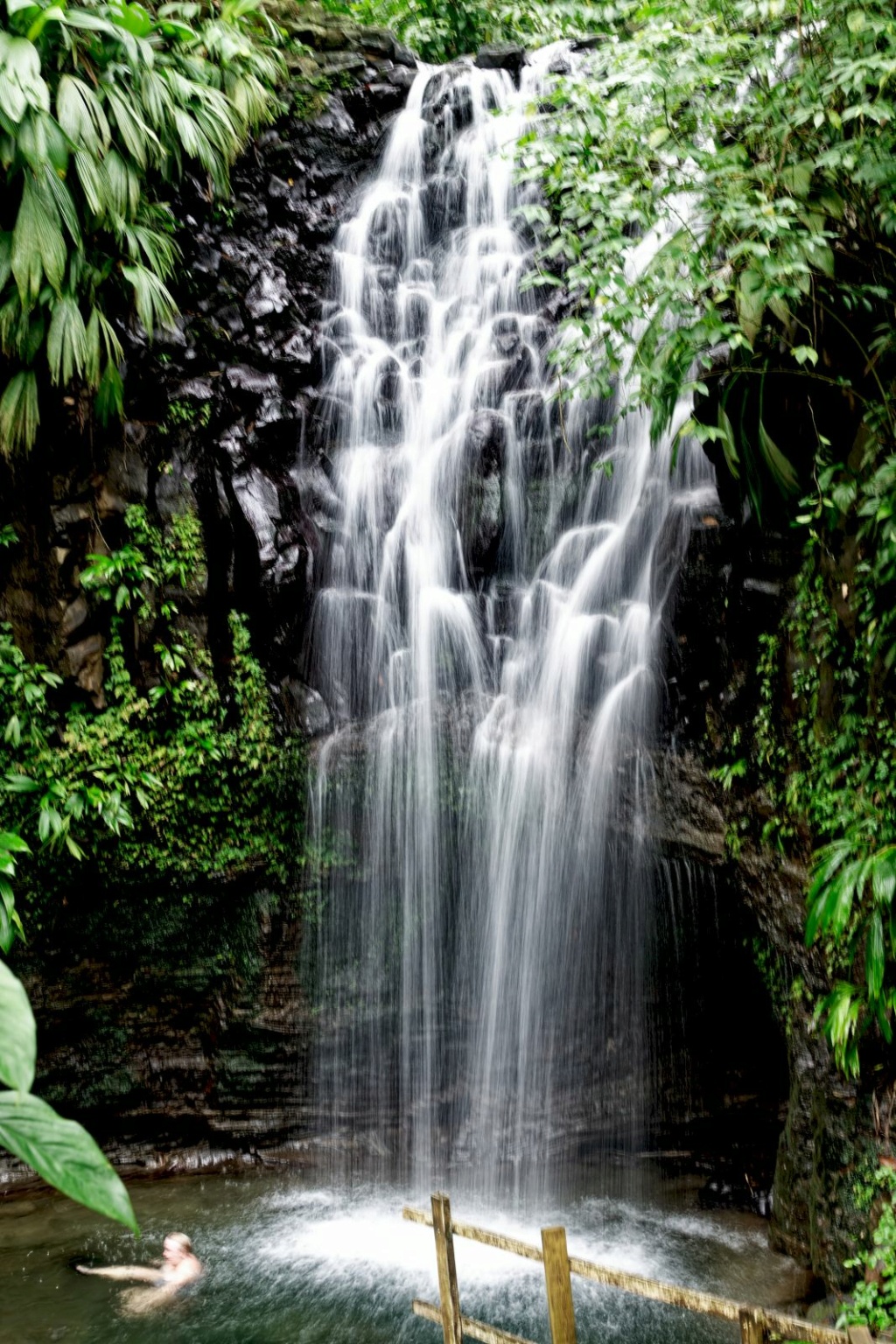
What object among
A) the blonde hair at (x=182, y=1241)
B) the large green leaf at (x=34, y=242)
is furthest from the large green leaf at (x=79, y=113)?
the blonde hair at (x=182, y=1241)

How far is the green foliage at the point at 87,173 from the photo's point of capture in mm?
5988

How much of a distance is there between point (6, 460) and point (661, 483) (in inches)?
185

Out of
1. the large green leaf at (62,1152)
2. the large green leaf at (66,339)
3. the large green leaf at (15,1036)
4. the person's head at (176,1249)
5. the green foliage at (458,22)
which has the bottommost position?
the person's head at (176,1249)

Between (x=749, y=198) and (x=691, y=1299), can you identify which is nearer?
(x=691, y=1299)

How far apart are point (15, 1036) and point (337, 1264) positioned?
541 cm

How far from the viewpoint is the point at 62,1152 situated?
111 centimetres

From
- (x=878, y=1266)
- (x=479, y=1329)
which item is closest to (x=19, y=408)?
(x=479, y=1329)

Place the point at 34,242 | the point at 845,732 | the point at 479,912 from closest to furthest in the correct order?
the point at 845,732
the point at 34,242
the point at 479,912

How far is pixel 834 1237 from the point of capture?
4680mm

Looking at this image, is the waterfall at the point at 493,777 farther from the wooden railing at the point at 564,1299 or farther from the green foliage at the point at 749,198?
the wooden railing at the point at 564,1299

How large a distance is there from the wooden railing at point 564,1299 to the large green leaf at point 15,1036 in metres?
3.09

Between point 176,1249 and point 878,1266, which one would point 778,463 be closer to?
point 878,1266

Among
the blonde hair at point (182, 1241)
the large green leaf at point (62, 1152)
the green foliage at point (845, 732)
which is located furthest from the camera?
the blonde hair at point (182, 1241)

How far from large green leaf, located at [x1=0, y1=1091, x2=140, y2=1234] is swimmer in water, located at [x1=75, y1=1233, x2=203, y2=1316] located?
5.05 meters
